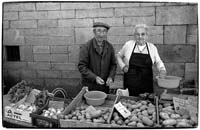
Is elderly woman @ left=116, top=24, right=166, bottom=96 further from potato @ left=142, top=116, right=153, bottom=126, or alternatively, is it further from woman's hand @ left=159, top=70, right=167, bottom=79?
potato @ left=142, top=116, right=153, bottom=126

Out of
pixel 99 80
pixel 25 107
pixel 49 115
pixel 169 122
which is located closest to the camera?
pixel 169 122

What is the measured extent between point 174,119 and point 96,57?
0.75 m

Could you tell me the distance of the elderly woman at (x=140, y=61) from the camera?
1595mm

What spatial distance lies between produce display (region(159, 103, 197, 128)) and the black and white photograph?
0.05ft

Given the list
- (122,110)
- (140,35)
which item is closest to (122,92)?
(122,110)

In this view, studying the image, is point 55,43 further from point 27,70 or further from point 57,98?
point 57,98

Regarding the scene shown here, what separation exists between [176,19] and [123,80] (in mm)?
666

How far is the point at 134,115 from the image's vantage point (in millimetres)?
1418

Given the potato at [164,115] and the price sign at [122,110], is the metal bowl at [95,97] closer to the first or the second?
the price sign at [122,110]

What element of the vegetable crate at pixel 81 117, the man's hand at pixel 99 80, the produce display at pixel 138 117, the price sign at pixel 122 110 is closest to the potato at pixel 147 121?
the produce display at pixel 138 117

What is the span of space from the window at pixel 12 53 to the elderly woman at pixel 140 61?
85 centimetres

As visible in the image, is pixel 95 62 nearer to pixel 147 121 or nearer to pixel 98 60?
pixel 98 60

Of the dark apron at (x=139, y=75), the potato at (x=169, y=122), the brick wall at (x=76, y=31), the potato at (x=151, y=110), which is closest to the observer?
the potato at (x=169, y=122)

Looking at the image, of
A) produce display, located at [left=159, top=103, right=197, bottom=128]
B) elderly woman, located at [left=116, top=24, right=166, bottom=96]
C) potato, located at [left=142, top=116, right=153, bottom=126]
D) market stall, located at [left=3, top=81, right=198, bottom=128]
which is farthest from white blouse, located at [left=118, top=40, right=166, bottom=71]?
potato, located at [left=142, top=116, right=153, bottom=126]
